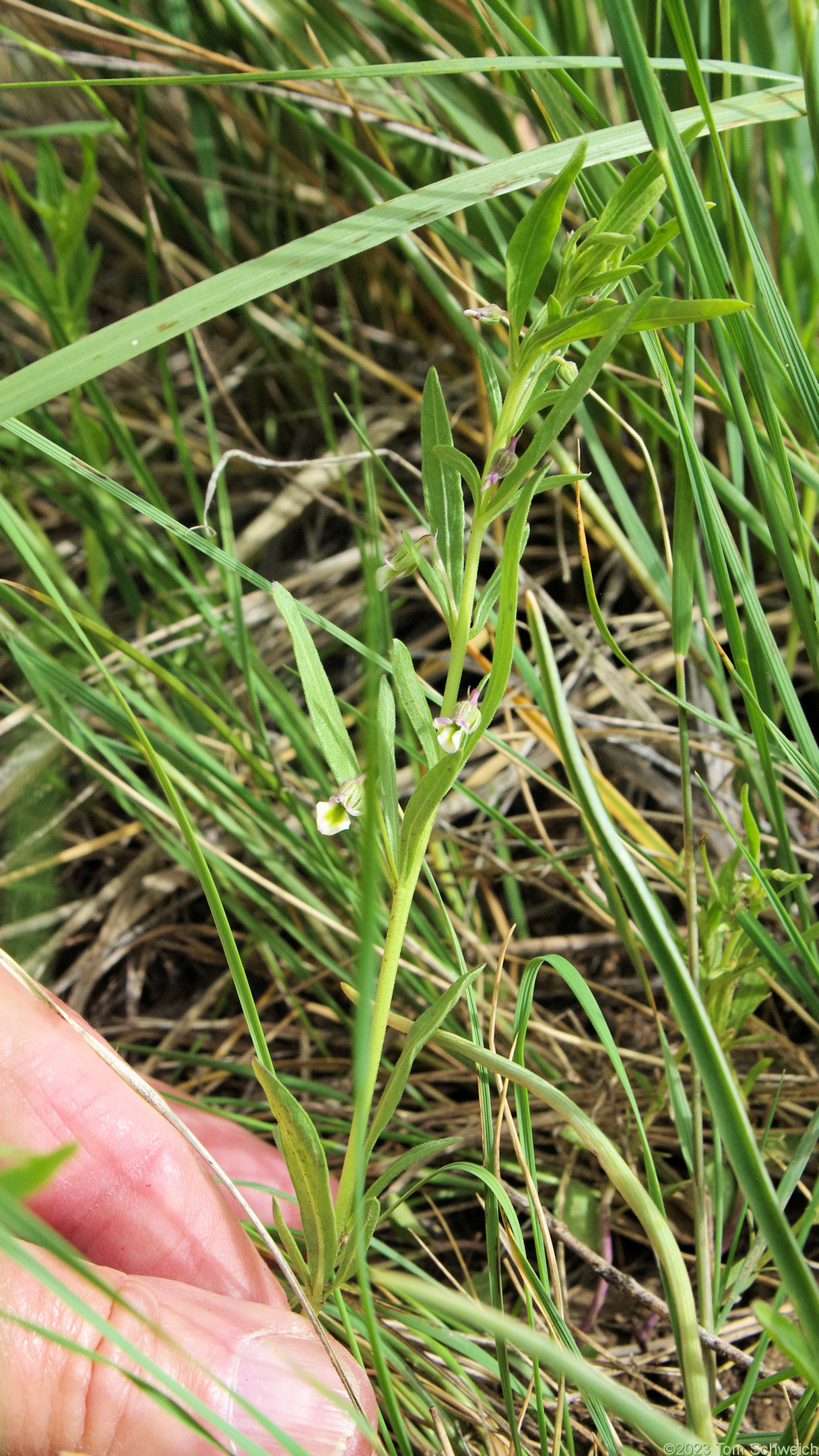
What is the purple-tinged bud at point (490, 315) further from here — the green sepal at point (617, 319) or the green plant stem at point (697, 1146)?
the green plant stem at point (697, 1146)

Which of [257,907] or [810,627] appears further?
[257,907]

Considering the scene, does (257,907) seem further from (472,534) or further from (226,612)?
(472,534)

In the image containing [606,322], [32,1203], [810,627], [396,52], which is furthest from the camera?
[396,52]

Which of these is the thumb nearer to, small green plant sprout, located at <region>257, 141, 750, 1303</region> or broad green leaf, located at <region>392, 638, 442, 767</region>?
small green plant sprout, located at <region>257, 141, 750, 1303</region>

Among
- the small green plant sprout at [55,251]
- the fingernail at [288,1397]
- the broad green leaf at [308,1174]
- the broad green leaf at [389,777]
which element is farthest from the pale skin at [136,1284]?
the small green plant sprout at [55,251]

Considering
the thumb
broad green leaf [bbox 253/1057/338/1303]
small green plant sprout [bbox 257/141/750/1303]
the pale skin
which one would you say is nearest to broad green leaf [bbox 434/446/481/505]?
small green plant sprout [bbox 257/141/750/1303]

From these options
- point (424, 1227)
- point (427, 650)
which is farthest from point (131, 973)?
point (427, 650)

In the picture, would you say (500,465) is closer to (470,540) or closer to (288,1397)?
(470,540)
